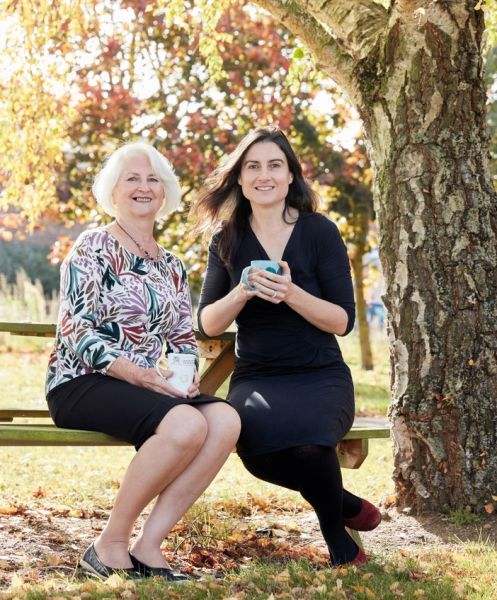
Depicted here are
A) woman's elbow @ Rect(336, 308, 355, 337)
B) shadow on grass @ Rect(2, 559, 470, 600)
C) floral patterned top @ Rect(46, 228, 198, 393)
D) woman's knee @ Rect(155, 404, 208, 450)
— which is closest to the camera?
shadow on grass @ Rect(2, 559, 470, 600)

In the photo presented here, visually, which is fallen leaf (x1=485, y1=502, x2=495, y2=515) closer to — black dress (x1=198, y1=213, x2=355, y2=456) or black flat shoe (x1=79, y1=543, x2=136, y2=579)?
black dress (x1=198, y1=213, x2=355, y2=456)

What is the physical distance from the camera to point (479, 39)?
17.5ft

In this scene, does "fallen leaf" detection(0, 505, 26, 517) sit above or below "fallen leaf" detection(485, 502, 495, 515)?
below

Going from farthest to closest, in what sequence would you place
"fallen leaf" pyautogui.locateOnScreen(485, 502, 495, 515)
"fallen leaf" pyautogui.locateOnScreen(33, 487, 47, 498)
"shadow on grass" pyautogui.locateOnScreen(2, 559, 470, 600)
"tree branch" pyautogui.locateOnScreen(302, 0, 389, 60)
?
"fallen leaf" pyautogui.locateOnScreen(33, 487, 47, 498) → "tree branch" pyautogui.locateOnScreen(302, 0, 389, 60) → "fallen leaf" pyautogui.locateOnScreen(485, 502, 495, 515) → "shadow on grass" pyautogui.locateOnScreen(2, 559, 470, 600)

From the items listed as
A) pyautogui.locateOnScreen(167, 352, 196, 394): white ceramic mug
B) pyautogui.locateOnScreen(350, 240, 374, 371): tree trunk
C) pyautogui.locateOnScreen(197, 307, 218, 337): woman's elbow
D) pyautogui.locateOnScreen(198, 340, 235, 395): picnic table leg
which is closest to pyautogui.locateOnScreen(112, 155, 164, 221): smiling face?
pyautogui.locateOnScreen(197, 307, 218, 337): woman's elbow

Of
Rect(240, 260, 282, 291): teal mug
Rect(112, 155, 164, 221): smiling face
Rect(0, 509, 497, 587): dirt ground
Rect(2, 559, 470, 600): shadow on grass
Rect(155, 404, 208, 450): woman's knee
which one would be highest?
Rect(112, 155, 164, 221): smiling face

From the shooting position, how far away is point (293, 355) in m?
4.58

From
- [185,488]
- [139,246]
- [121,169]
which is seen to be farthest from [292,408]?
[121,169]

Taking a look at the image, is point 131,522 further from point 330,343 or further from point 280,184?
point 280,184

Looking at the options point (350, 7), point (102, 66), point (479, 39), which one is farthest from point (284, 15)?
point (102, 66)

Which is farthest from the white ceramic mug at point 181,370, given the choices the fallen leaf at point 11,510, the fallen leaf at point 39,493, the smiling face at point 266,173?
the fallen leaf at point 39,493

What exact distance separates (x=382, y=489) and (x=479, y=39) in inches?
104

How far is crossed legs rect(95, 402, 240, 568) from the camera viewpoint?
4.03 metres

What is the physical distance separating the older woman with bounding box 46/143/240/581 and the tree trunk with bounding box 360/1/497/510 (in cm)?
121
